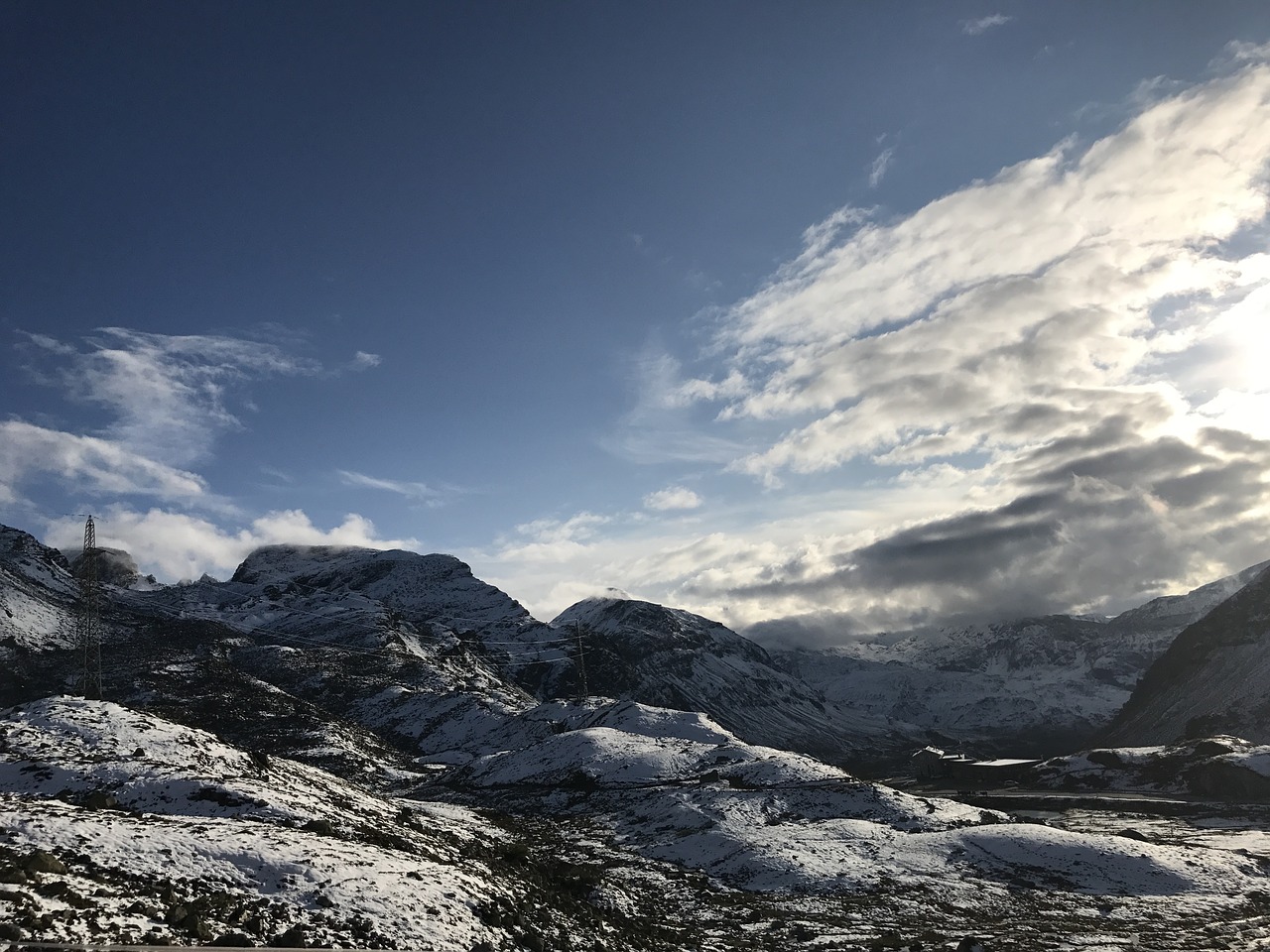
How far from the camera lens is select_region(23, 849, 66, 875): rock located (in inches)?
857

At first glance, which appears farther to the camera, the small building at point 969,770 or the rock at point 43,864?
the small building at point 969,770

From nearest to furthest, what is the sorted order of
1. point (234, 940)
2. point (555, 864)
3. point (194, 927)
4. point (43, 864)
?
1. point (194, 927)
2. point (234, 940)
3. point (43, 864)
4. point (555, 864)

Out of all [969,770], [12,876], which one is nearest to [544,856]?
[12,876]

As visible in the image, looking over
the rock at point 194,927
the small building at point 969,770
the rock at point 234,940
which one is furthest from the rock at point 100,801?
the small building at point 969,770

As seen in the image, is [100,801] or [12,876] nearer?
[12,876]

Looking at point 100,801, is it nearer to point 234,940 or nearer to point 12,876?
point 12,876

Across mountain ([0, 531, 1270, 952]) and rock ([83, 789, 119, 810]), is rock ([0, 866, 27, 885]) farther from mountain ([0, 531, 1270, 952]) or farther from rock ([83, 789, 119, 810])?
rock ([83, 789, 119, 810])

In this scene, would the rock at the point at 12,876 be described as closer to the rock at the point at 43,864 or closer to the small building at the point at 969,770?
the rock at the point at 43,864

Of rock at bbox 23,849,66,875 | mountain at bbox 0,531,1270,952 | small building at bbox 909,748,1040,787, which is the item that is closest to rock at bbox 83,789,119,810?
mountain at bbox 0,531,1270,952

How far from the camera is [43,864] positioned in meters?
22.1

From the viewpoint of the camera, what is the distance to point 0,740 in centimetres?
4009

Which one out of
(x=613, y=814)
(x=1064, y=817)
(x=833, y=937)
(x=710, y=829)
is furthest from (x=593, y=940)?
(x=1064, y=817)

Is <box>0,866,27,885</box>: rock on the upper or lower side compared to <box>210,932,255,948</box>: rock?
upper

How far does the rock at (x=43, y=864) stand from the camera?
21766mm
